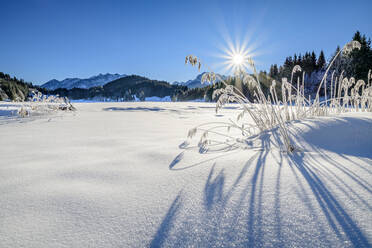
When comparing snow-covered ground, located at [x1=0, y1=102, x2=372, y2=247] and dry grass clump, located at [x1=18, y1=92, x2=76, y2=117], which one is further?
dry grass clump, located at [x1=18, y1=92, x2=76, y2=117]

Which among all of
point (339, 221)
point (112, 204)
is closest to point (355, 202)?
point (339, 221)

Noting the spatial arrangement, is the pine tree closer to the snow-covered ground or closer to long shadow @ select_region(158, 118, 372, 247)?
the snow-covered ground

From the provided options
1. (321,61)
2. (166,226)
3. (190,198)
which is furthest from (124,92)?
(166,226)

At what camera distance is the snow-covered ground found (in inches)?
19.4

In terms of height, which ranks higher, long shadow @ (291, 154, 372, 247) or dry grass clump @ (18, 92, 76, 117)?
dry grass clump @ (18, 92, 76, 117)

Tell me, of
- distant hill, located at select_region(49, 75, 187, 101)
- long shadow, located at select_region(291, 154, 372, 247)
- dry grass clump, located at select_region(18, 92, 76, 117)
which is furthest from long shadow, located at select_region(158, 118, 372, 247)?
distant hill, located at select_region(49, 75, 187, 101)

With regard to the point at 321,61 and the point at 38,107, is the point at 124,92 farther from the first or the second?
the point at 38,107

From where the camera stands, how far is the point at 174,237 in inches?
19.5

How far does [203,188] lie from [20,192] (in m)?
0.75

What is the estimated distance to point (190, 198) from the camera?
0.70m

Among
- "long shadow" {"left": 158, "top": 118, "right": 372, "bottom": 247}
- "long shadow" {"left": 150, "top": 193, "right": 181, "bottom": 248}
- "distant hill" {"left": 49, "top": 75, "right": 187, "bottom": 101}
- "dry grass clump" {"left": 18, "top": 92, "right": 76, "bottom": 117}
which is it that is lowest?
"long shadow" {"left": 150, "top": 193, "right": 181, "bottom": 248}

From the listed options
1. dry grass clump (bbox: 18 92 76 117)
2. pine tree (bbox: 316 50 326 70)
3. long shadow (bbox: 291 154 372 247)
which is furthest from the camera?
pine tree (bbox: 316 50 326 70)

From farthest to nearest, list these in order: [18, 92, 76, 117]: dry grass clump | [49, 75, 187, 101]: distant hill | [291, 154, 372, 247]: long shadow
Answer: [49, 75, 187, 101]: distant hill
[18, 92, 76, 117]: dry grass clump
[291, 154, 372, 247]: long shadow

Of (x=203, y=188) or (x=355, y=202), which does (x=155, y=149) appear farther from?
(x=355, y=202)
